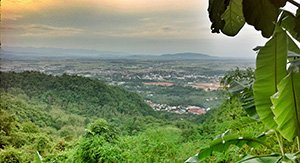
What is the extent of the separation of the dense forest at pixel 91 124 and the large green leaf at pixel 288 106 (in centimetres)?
74

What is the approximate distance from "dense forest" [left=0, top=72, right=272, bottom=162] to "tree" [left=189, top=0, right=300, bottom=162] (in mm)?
675

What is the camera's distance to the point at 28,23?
2090 mm

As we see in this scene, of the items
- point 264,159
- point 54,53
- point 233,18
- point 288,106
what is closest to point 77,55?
point 54,53

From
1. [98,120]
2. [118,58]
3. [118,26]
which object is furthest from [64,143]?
[118,26]

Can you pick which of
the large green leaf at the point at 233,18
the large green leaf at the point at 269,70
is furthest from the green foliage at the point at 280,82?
the large green leaf at the point at 233,18

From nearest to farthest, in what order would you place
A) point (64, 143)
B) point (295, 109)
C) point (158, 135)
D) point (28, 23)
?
point (295, 109), point (158, 135), point (64, 143), point (28, 23)

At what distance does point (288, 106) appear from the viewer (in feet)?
2.62

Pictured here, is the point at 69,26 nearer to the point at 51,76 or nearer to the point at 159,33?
the point at 51,76

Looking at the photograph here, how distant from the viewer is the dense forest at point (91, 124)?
175 centimetres

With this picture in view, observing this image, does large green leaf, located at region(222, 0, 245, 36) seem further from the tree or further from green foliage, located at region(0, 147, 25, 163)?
green foliage, located at region(0, 147, 25, 163)

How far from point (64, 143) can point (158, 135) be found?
463mm

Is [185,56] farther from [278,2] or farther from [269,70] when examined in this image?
[278,2]

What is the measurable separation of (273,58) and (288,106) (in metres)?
0.10

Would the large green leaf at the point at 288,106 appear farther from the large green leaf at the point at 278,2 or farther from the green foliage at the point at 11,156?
the green foliage at the point at 11,156
